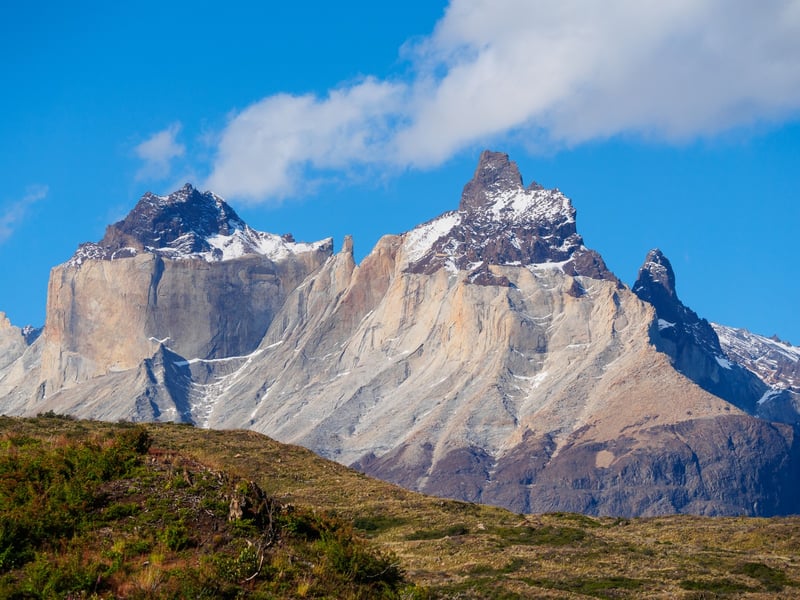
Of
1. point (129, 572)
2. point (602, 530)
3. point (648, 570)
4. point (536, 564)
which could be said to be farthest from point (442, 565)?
point (129, 572)

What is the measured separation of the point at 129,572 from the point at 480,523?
33.4 m

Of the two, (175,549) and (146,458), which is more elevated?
(146,458)

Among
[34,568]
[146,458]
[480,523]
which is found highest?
[480,523]

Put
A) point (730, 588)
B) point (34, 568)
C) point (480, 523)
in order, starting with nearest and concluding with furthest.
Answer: point (34, 568), point (730, 588), point (480, 523)

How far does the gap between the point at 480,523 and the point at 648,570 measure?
37.4 ft

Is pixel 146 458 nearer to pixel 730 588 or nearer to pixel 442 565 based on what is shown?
pixel 442 565

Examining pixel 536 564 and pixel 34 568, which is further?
pixel 536 564

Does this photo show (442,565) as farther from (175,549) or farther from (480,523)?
(175,549)

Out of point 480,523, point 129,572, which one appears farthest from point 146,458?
point 480,523

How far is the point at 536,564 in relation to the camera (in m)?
49.9

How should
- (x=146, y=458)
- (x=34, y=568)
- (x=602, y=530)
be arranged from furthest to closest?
(x=602, y=530) < (x=146, y=458) < (x=34, y=568)

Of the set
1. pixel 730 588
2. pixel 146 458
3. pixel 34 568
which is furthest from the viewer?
pixel 730 588

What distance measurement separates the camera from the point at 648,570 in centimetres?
5028

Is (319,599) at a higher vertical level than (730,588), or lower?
lower
